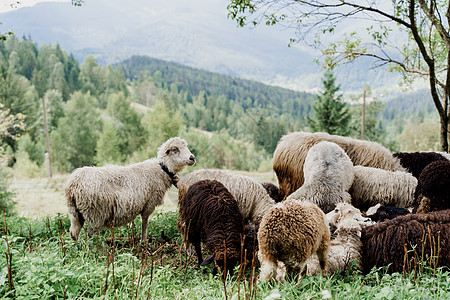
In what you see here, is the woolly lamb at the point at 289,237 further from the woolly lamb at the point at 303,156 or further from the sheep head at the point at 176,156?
the woolly lamb at the point at 303,156

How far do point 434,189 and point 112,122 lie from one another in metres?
66.9

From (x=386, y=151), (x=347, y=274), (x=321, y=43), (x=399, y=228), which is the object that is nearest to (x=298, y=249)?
(x=347, y=274)

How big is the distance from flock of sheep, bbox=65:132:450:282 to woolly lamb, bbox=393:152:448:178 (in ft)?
0.07

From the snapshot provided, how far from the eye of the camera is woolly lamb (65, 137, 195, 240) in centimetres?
572

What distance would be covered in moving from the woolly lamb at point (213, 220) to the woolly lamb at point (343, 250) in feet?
3.21

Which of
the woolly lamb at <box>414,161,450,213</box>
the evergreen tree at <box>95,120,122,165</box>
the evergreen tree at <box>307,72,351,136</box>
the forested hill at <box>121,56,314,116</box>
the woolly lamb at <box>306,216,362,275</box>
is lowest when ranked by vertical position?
the evergreen tree at <box>95,120,122,165</box>

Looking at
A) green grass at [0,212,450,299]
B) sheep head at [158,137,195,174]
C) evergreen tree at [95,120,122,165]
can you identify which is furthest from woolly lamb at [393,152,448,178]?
evergreen tree at [95,120,122,165]

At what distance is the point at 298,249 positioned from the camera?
388 centimetres

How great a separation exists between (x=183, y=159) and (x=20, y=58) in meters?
120

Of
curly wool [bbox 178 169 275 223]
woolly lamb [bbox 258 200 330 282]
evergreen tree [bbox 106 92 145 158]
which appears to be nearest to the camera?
woolly lamb [bbox 258 200 330 282]

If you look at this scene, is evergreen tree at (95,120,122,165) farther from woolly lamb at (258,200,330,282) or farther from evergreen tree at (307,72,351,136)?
woolly lamb at (258,200,330,282)

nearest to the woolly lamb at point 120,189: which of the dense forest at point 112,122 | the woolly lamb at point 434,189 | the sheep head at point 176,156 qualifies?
the sheep head at point 176,156

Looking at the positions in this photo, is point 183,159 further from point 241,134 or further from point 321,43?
point 241,134

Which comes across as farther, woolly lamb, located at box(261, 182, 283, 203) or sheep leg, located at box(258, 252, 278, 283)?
woolly lamb, located at box(261, 182, 283, 203)
